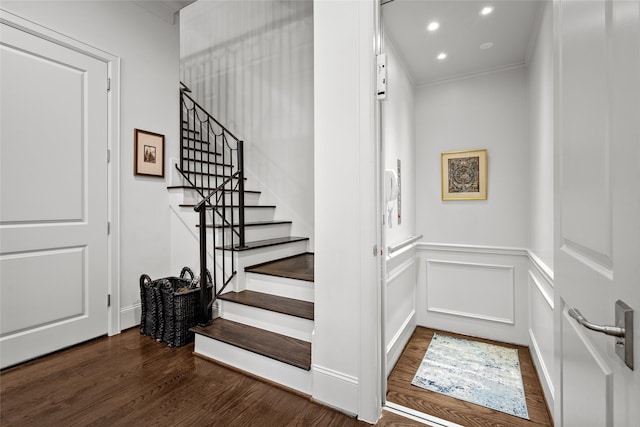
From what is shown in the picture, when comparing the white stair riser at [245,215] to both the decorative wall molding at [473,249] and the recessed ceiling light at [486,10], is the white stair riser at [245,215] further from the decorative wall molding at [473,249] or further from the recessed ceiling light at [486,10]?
the recessed ceiling light at [486,10]

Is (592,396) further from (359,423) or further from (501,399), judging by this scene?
(501,399)

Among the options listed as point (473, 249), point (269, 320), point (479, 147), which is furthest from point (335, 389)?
point (479, 147)

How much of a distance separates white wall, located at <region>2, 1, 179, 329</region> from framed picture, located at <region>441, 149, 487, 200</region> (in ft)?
9.31

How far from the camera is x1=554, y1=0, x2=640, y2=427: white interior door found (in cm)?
59

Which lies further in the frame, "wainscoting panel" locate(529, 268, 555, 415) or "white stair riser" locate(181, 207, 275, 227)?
"white stair riser" locate(181, 207, 275, 227)

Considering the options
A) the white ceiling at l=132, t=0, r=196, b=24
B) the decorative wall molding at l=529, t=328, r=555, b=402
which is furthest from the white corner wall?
the white ceiling at l=132, t=0, r=196, b=24

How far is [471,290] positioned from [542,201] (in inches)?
46.8

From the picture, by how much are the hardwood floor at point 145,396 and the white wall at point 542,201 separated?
1087 millimetres

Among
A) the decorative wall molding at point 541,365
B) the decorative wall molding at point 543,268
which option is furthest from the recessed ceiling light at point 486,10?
the decorative wall molding at point 541,365

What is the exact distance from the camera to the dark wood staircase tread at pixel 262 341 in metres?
1.82

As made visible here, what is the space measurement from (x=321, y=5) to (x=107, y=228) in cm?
245

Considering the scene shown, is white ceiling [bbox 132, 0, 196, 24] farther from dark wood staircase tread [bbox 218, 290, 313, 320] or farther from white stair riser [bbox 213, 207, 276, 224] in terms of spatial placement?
dark wood staircase tread [bbox 218, 290, 313, 320]

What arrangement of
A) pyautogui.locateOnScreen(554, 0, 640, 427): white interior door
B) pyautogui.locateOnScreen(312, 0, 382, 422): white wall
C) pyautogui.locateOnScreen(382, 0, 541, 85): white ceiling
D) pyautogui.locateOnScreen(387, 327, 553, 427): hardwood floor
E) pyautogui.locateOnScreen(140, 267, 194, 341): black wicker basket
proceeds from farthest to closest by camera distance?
1. pyautogui.locateOnScreen(140, 267, 194, 341): black wicker basket
2. pyautogui.locateOnScreen(382, 0, 541, 85): white ceiling
3. pyautogui.locateOnScreen(387, 327, 553, 427): hardwood floor
4. pyautogui.locateOnScreen(312, 0, 382, 422): white wall
5. pyautogui.locateOnScreen(554, 0, 640, 427): white interior door

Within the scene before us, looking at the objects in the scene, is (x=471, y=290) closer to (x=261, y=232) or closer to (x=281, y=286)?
(x=281, y=286)
